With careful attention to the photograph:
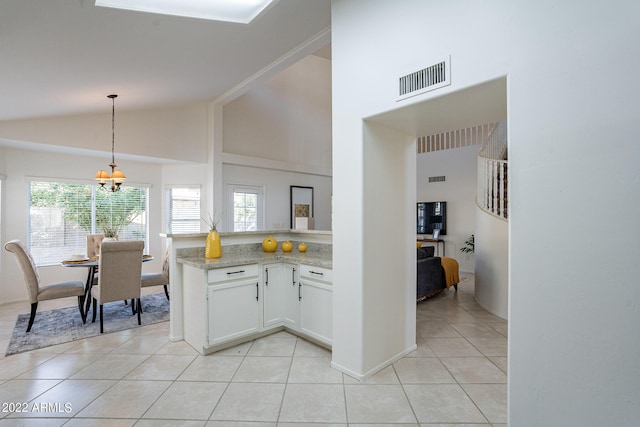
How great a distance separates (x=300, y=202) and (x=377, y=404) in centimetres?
575

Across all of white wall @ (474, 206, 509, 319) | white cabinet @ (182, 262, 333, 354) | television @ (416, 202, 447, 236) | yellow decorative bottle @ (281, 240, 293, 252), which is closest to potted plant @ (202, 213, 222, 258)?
white cabinet @ (182, 262, 333, 354)

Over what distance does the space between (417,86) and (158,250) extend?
593 cm

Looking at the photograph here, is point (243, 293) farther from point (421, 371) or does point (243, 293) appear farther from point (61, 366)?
point (421, 371)

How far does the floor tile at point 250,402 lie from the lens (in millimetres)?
1971

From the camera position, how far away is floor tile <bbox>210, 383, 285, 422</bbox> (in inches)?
77.6

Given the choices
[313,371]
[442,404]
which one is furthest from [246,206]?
[442,404]

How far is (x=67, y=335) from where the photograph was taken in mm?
3326

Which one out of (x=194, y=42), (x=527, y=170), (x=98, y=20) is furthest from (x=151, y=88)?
(x=527, y=170)

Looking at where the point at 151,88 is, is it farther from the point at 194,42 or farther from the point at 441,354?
the point at 441,354

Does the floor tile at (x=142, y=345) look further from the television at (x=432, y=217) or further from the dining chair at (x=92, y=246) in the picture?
the television at (x=432, y=217)

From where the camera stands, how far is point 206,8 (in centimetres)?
272

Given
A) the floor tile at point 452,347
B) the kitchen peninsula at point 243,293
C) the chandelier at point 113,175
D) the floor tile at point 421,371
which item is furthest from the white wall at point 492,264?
the chandelier at point 113,175

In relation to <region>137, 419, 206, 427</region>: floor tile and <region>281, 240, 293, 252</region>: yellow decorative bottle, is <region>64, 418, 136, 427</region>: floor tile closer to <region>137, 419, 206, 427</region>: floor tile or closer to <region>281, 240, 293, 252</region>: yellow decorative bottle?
<region>137, 419, 206, 427</region>: floor tile

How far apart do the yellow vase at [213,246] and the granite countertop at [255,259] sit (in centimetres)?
6
